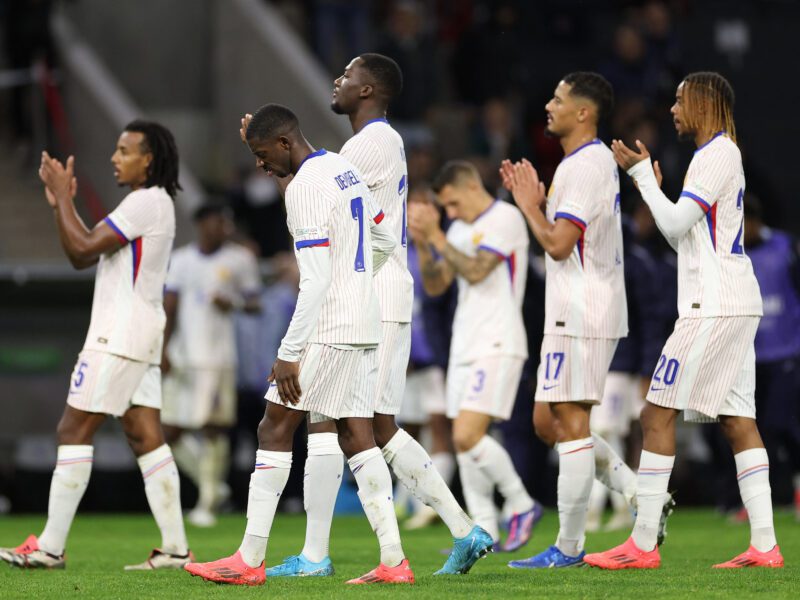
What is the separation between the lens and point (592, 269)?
8359mm

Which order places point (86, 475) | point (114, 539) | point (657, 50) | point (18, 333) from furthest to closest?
point (657, 50) → point (18, 333) → point (114, 539) → point (86, 475)

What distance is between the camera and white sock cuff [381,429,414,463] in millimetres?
7602

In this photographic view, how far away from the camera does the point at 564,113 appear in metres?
Answer: 8.52

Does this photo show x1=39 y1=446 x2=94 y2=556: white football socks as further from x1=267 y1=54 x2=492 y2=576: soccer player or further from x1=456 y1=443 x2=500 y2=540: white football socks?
x1=456 y1=443 x2=500 y2=540: white football socks

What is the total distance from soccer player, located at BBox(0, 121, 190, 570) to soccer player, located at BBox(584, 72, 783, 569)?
96.4 inches

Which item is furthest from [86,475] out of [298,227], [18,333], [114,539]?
[18,333]

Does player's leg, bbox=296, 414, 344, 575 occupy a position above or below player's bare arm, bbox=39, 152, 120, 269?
below

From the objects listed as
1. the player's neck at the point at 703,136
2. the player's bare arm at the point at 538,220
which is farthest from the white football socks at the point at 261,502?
the player's neck at the point at 703,136

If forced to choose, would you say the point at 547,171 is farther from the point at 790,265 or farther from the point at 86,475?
the point at 86,475

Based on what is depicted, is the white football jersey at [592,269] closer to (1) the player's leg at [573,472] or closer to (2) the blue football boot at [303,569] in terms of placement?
(1) the player's leg at [573,472]

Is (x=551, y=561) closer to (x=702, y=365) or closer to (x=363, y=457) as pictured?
(x=702, y=365)

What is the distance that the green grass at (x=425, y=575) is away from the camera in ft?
22.6

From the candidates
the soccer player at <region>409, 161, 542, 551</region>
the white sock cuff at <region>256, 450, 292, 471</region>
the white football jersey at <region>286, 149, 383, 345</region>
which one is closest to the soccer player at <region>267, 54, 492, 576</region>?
the white sock cuff at <region>256, 450, 292, 471</region>

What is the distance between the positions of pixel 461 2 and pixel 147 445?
13.1m
